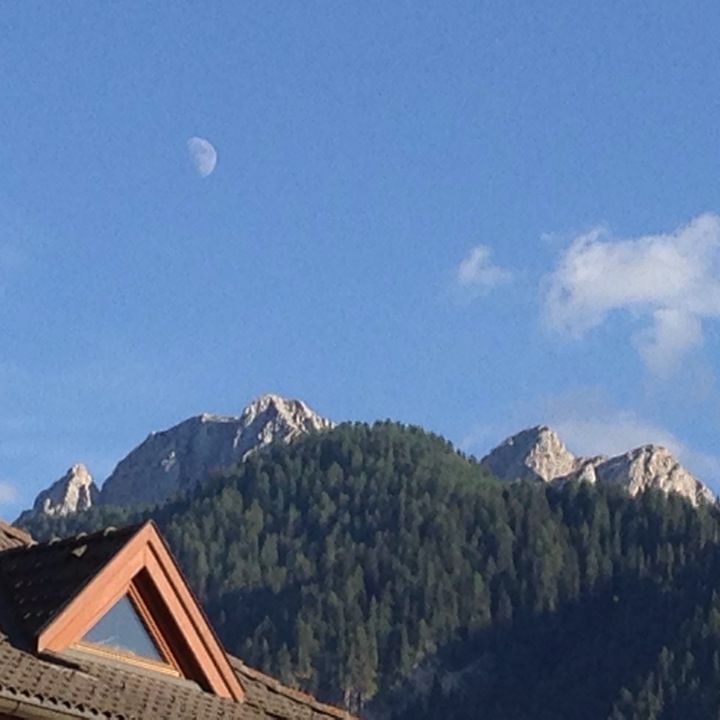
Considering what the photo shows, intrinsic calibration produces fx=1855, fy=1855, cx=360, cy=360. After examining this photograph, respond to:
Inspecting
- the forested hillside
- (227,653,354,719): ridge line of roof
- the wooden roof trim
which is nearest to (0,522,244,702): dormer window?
the wooden roof trim

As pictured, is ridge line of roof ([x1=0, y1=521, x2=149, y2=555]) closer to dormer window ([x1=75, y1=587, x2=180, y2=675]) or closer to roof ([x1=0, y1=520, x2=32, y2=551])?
dormer window ([x1=75, y1=587, x2=180, y2=675])

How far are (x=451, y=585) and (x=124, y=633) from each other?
157482mm

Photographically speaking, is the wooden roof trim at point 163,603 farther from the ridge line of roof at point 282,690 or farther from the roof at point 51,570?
the ridge line of roof at point 282,690

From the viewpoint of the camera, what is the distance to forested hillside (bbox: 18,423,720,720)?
150000mm

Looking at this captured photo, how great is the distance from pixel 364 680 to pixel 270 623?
1084 centimetres

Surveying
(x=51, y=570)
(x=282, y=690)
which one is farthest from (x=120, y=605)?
(x=282, y=690)

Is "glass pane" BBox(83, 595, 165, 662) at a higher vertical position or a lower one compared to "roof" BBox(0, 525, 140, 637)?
lower

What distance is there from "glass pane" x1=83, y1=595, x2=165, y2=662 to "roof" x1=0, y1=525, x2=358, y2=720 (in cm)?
13

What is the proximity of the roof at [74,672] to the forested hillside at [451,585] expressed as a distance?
420 feet

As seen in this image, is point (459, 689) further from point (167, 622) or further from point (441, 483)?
point (167, 622)

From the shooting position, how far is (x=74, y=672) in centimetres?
1133

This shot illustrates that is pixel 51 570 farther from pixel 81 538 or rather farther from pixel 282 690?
pixel 282 690

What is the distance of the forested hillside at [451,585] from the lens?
150 metres

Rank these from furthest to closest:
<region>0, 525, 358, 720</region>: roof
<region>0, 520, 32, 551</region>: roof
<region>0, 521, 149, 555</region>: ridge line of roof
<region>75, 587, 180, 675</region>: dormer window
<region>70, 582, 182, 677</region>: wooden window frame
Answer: <region>0, 520, 32, 551</region>: roof → <region>0, 521, 149, 555</region>: ridge line of roof → <region>70, 582, 182, 677</region>: wooden window frame → <region>75, 587, 180, 675</region>: dormer window → <region>0, 525, 358, 720</region>: roof
